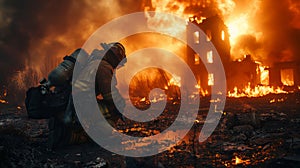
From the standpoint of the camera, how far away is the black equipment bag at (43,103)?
6617 millimetres

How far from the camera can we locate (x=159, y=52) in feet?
140

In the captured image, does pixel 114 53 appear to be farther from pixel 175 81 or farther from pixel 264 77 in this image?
pixel 264 77

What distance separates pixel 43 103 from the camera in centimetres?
667

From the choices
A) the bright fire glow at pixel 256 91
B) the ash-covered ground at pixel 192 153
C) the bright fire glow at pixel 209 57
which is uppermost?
the bright fire glow at pixel 209 57

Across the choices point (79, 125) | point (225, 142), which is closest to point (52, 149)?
point (79, 125)

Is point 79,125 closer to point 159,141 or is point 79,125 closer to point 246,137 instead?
point 159,141

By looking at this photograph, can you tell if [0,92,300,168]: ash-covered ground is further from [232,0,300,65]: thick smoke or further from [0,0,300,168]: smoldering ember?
[232,0,300,65]: thick smoke

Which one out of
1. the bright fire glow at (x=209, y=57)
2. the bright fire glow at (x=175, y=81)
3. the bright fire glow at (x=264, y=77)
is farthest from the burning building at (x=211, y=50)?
the bright fire glow at (x=264, y=77)

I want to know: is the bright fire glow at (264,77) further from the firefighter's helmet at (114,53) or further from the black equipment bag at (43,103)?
the black equipment bag at (43,103)

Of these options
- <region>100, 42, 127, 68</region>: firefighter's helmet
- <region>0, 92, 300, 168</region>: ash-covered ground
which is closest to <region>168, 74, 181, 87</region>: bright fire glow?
<region>0, 92, 300, 168</region>: ash-covered ground

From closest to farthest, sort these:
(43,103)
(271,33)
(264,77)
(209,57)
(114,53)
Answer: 1. (43,103)
2. (114,53)
3. (209,57)
4. (264,77)
5. (271,33)

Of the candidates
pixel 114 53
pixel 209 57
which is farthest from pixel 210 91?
pixel 114 53

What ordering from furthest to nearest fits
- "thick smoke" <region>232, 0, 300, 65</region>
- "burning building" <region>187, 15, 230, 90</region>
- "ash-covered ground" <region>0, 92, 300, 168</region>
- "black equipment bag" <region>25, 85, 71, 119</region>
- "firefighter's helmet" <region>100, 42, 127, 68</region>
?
1. "thick smoke" <region>232, 0, 300, 65</region>
2. "burning building" <region>187, 15, 230, 90</region>
3. "firefighter's helmet" <region>100, 42, 127, 68</region>
4. "black equipment bag" <region>25, 85, 71, 119</region>
5. "ash-covered ground" <region>0, 92, 300, 168</region>

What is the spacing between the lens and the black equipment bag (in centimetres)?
662
